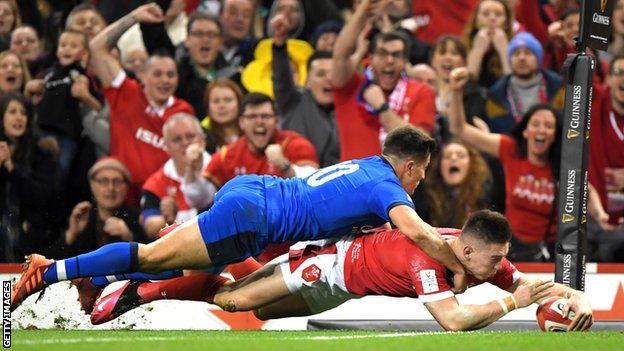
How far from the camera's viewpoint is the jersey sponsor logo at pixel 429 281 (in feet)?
27.0

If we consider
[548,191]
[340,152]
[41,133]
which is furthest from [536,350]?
[41,133]

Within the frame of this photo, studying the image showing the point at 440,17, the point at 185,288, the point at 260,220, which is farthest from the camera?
the point at 440,17

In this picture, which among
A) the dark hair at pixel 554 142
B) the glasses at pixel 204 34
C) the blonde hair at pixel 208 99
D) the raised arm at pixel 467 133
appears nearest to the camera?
the dark hair at pixel 554 142

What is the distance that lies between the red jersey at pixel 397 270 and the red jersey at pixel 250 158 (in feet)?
11.0

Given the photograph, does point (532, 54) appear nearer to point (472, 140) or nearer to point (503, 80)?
point (503, 80)

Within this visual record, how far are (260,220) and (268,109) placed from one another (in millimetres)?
3669

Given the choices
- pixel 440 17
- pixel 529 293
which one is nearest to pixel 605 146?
pixel 440 17

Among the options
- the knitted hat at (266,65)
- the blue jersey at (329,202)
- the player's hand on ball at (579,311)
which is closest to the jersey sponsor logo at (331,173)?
the blue jersey at (329,202)

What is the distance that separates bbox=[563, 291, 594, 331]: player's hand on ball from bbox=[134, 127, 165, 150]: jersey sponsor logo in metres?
5.82

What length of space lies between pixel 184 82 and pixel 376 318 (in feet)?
14.8

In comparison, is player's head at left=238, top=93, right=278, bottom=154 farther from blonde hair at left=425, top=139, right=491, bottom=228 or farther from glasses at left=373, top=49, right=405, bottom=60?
blonde hair at left=425, top=139, right=491, bottom=228

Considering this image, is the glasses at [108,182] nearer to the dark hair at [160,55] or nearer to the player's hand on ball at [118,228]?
the player's hand on ball at [118,228]

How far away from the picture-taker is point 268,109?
40.0 feet

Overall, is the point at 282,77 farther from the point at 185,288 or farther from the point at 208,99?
the point at 185,288
